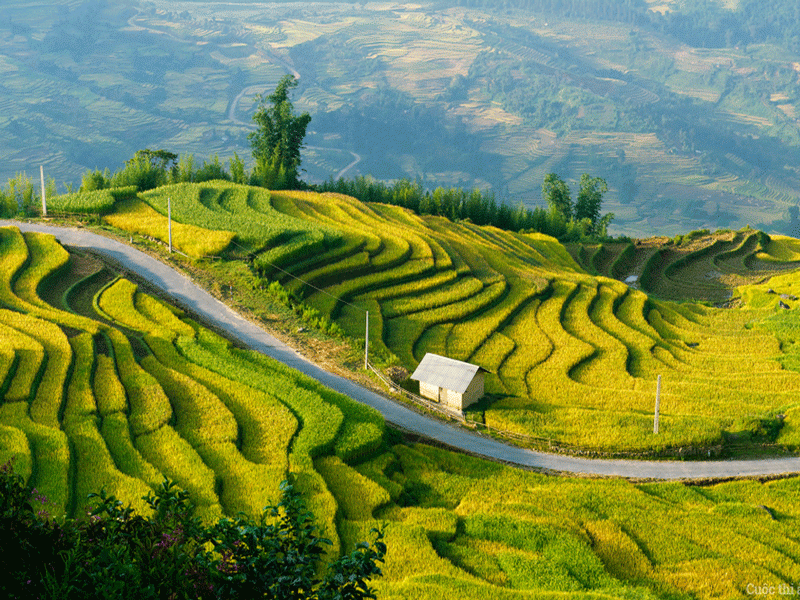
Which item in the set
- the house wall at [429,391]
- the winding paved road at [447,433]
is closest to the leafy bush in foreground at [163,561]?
the winding paved road at [447,433]

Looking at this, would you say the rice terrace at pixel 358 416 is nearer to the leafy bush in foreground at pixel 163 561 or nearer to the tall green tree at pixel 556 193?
the leafy bush in foreground at pixel 163 561

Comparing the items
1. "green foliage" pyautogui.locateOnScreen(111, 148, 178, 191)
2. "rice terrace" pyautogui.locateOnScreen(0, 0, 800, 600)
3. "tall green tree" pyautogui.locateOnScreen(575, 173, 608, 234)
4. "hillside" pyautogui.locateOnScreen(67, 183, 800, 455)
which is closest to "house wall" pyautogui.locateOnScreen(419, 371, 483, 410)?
"rice terrace" pyautogui.locateOnScreen(0, 0, 800, 600)

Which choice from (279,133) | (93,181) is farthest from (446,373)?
(279,133)

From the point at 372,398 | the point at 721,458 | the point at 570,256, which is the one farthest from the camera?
the point at 570,256

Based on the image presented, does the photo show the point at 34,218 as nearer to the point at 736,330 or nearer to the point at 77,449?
the point at 77,449

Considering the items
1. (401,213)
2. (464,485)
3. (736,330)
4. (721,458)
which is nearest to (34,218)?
(401,213)

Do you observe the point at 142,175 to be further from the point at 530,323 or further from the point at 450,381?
the point at 450,381
